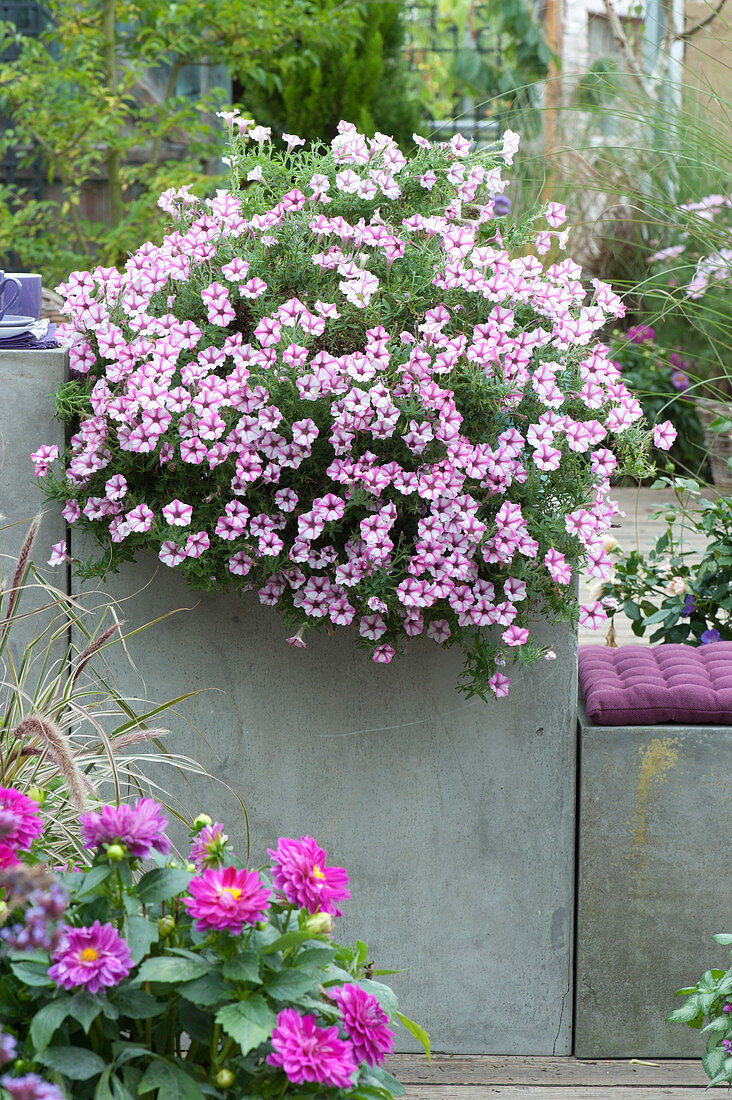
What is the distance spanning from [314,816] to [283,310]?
851mm

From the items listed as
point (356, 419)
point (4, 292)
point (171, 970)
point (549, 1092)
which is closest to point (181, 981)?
point (171, 970)

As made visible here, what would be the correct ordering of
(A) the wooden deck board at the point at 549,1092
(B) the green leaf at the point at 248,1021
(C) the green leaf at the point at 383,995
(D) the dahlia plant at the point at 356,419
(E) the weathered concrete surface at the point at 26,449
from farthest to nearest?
(E) the weathered concrete surface at the point at 26,449, (A) the wooden deck board at the point at 549,1092, (D) the dahlia plant at the point at 356,419, (C) the green leaf at the point at 383,995, (B) the green leaf at the point at 248,1021

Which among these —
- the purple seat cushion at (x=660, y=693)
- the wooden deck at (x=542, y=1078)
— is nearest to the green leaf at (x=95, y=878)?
the wooden deck at (x=542, y=1078)

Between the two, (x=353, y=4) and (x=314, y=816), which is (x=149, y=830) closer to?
(x=314, y=816)

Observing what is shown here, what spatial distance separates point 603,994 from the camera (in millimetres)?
1944

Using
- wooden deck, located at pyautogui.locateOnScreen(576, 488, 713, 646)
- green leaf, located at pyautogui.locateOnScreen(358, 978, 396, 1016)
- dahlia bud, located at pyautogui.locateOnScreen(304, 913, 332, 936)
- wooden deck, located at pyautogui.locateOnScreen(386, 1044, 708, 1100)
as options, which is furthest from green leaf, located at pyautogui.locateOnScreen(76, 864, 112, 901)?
wooden deck, located at pyautogui.locateOnScreen(576, 488, 713, 646)

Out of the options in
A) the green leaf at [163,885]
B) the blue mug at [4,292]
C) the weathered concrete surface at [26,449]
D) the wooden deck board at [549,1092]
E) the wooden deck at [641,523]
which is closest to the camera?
the green leaf at [163,885]

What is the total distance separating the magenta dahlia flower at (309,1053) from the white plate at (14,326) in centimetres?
131

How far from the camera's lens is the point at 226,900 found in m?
1.09

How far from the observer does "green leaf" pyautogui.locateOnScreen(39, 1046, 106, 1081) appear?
3.58 ft

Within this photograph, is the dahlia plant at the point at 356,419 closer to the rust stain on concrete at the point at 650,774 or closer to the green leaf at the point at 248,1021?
the rust stain on concrete at the point at 650,774

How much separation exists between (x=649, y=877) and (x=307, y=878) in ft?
3.11

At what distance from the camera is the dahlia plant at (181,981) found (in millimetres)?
1081

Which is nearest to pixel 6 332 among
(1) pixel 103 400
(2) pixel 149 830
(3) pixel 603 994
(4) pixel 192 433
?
(1) pixel 103 400
